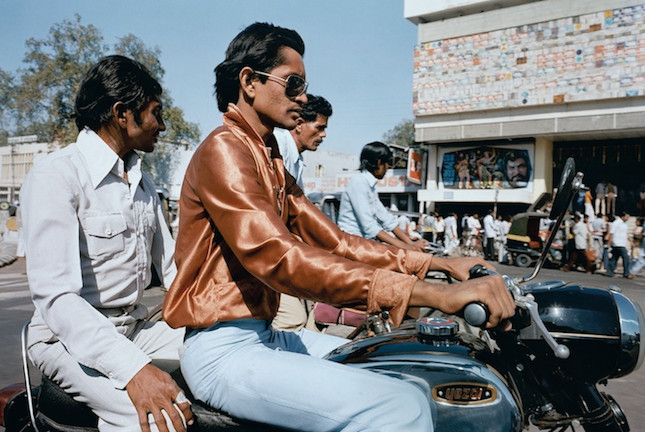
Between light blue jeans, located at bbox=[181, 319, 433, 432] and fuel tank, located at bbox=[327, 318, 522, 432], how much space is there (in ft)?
0.17

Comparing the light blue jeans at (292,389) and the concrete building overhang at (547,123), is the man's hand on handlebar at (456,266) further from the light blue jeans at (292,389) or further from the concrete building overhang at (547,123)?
the concrete building overhang at (547,123)

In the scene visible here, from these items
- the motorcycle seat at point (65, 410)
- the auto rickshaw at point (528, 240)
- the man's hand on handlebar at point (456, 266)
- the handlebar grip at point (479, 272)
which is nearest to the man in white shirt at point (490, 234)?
the auto rickshaw at point (528, 240)

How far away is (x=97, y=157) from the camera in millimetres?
1922

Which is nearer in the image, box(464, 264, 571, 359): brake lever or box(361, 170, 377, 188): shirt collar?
box(464, 264, 571, 359): brake lever

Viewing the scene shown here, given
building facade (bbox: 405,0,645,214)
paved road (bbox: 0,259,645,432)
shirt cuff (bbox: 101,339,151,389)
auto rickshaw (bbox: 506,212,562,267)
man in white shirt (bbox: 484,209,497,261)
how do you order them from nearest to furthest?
shirt cuff (bbox: 101,339,151,389)
paved road (bbox: 0,259,645,432)
auto rickshaw (bbox: 506,212,562,267)
man in white shirt (bbox: 484,209,497,261)
building facade (bbox: 405,0,645,214)

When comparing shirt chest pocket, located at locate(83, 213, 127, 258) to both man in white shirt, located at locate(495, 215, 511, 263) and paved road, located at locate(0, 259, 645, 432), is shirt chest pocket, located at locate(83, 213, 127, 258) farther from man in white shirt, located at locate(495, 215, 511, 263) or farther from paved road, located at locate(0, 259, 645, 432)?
man in white shirt, located at locate(495, 215, 511, 263)

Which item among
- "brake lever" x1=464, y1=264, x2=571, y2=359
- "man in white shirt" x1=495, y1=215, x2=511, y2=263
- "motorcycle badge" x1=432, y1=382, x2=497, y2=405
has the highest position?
"brake lever" x1=464, y1=264, x2=571, y2=359

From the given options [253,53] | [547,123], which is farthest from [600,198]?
[253,53]

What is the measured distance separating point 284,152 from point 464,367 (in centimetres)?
257

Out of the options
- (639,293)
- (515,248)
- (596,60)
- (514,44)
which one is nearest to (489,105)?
(514,44)

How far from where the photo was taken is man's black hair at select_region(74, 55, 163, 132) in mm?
1977

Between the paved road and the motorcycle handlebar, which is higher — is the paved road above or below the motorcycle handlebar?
below

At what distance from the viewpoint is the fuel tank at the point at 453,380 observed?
132 cm

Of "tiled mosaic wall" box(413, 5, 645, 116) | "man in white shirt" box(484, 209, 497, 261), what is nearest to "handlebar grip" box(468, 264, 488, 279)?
"man in white shirt" box(484, 209, 497, 261)
